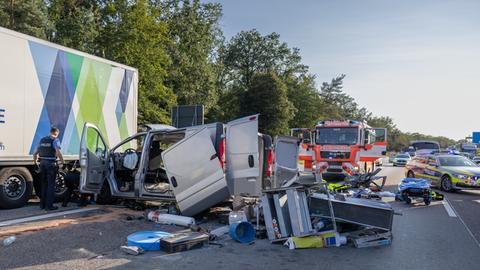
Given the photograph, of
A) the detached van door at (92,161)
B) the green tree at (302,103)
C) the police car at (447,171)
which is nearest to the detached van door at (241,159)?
the detached van door at (92,161)

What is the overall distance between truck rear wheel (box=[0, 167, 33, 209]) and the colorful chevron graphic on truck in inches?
22.3

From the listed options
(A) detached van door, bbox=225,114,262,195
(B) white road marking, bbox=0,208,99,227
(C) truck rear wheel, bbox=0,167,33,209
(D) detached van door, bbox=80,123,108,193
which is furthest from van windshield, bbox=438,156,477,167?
(C) truck rear wheel, bbox=0,167,33,209

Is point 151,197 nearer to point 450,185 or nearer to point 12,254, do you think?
point 12,254

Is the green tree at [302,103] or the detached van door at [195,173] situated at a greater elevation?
the green tree at [302,103]

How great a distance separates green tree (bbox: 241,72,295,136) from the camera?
2061 inches

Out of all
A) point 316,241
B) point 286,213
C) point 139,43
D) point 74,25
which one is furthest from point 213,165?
point 139,43

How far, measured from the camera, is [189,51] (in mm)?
41656

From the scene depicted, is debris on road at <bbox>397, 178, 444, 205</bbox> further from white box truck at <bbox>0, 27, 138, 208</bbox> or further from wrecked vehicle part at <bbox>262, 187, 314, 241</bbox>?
white box truck at <bbox>0, 27, 138, 208</bbox>

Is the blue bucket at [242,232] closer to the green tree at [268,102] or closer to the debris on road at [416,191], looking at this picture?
the debris on road at [416,191]

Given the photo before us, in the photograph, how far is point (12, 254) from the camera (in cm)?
551

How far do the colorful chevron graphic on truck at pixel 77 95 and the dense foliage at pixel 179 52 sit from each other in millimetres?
14731

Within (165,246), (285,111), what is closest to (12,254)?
(165,246)

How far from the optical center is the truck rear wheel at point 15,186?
848 centimetres

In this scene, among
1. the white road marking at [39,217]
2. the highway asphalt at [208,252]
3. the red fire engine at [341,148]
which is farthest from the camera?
the red fire engine at [341,148]
